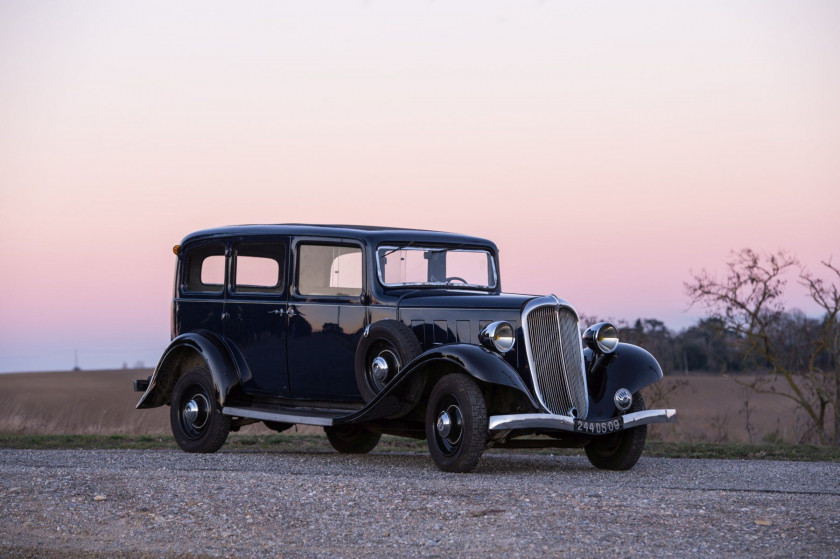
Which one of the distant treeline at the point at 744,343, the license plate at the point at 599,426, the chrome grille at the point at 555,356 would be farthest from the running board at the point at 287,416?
the distant treeline at the point at 744,343

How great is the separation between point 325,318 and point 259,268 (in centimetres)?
129

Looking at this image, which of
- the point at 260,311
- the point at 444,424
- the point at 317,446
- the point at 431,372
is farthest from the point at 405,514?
the point at 317,446

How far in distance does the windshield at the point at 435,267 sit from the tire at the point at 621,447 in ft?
6.96

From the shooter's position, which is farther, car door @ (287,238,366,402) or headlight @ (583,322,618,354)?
car door @ (287,238,366,402)

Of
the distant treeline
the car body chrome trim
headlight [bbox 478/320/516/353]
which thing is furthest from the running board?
the distant treeline

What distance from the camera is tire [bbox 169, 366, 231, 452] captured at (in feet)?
38.6

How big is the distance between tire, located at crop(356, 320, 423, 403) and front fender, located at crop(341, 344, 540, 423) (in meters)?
0.23

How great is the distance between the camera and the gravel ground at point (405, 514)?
6352 mm

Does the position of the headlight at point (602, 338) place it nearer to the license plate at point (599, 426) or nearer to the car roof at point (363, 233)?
the license plate at point (599, 426)

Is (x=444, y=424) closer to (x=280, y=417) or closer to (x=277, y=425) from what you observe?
(x=280, y=417)

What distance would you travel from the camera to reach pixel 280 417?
1085 cm

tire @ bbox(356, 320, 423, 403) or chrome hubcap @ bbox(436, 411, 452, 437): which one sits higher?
tire @ bbox(356, 320, 423, 403)

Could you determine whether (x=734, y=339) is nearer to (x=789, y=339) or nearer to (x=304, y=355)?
(x=789, y=339)

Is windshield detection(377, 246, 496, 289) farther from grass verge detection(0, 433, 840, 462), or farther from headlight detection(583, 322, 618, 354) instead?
grass verge detection(0, 433, 840, 462)
